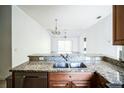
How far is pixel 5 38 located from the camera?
5.96 m

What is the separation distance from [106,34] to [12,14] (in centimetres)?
398

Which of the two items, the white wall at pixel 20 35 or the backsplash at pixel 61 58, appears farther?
the white wall at pixel 20 35

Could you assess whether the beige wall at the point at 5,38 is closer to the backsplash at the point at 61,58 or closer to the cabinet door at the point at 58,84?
the backsplash at the point at 61,58

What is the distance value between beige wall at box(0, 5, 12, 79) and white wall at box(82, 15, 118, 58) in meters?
3.59

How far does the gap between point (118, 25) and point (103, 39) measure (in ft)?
19.0

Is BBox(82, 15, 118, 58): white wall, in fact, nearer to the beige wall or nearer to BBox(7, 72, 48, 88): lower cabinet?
the beige wall

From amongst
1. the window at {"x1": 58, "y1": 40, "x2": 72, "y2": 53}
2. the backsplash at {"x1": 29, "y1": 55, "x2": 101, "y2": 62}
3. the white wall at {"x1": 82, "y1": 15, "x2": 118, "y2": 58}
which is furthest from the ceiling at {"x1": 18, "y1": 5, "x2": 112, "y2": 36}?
the window at {"x1": 58, "y1": 40, "x2": 72, "y2": 53}

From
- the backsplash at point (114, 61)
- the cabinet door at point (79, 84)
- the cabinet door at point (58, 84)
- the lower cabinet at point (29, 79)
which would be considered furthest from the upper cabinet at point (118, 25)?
the lower cabinet at point (29, 79)

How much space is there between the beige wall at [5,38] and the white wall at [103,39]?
3.59m

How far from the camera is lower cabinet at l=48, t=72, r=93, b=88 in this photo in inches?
114

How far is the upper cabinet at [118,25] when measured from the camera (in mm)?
2203

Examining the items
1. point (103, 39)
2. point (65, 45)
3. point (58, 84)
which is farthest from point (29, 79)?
point (65, 45)
